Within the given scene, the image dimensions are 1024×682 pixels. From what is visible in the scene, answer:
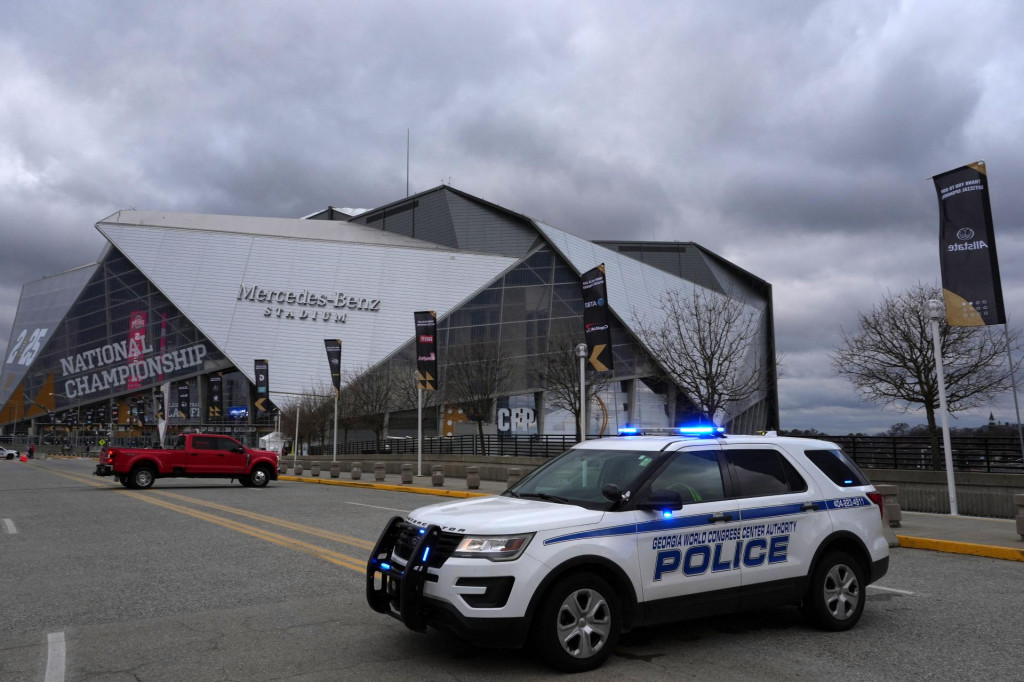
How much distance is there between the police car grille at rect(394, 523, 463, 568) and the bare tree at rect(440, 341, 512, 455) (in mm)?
44413

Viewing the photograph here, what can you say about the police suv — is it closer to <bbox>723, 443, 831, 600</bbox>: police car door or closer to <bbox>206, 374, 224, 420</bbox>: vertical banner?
<bbox>723, 443, 831, 600</bbox>: police car door

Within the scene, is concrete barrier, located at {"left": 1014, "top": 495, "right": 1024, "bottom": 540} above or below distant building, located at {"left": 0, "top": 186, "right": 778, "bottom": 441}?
below

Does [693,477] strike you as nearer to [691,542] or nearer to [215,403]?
[691,542]

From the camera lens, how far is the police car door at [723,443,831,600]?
617 centimetres

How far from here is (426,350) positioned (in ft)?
108

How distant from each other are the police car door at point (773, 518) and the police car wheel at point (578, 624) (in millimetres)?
1320

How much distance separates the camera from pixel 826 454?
23.0 feet

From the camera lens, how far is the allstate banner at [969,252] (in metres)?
15.1

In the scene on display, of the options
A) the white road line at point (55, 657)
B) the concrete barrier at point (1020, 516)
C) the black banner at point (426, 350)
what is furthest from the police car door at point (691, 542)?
the black banner at point (426, 350)

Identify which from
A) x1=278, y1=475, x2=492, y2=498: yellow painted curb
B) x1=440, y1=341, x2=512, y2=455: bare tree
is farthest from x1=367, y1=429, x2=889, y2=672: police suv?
x1=440, y1=341, x2=512, y2=455: bare tree

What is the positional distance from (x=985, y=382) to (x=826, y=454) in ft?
86.8

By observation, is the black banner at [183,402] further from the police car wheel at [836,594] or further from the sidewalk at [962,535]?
the police car wheel at [836,594]

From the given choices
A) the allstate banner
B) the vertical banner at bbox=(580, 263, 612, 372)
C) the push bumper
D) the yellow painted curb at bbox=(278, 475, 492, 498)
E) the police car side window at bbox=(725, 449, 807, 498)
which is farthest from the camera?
the yellow painted curb at bbox=(278, 475, 492, 498)

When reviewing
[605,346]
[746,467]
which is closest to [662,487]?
[746,467]
